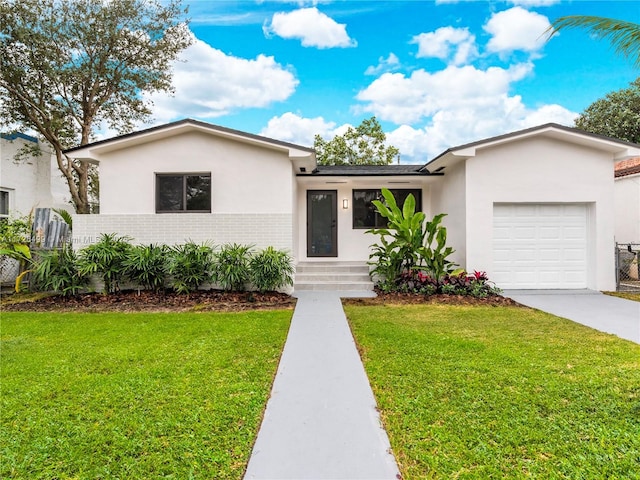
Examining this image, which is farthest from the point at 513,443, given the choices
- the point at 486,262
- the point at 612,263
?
the point at 612,263

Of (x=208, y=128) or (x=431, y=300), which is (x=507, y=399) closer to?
(x=431, y=300)

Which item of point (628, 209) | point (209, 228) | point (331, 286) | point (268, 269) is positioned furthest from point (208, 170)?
point (628, 209)

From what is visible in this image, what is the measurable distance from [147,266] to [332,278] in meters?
4.74

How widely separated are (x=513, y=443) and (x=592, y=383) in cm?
168

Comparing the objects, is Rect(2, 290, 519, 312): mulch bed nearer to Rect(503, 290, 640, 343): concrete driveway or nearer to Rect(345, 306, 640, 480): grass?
Rect(503, 290, 640, 343): concrete driveway

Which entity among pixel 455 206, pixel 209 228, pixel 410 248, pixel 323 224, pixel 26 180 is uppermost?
pixel 26 180

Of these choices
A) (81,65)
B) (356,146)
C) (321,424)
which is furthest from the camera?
(356,146)

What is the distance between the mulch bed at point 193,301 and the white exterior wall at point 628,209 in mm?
7776

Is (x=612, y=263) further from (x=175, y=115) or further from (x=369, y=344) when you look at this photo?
(x=175, y=115)

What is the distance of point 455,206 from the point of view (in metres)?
9.88

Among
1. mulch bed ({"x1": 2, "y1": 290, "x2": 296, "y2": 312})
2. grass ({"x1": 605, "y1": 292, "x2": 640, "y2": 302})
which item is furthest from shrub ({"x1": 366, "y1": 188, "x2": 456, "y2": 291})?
grass ({"x1": 605, "y1": 292, "x2": 640, "y2": 302})

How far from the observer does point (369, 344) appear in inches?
191

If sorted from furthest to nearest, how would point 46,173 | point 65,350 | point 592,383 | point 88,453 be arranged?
point 46,173
point 65,350
point 592,383
point 88,453

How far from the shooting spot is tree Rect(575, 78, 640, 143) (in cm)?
1973
